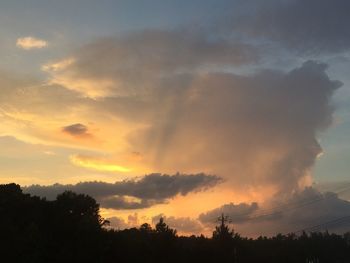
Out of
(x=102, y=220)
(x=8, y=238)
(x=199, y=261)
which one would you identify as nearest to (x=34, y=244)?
(x=8, y=238)

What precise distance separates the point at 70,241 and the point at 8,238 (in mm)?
11327

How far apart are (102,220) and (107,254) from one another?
20.4m

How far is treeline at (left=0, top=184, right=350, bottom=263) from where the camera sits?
3233 inches

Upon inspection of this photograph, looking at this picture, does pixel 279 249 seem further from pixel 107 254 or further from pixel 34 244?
pixel 34 244

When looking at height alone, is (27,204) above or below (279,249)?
above

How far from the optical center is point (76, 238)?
3536 inches

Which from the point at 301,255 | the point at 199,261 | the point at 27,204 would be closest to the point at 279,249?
the point at 301,255

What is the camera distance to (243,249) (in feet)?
417

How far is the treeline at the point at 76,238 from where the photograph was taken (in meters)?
82.1

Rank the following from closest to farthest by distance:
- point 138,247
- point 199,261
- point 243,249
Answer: point 138,247
point 199,261
point 243,249

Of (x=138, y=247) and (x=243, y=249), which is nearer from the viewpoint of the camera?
(x=138, y=247)

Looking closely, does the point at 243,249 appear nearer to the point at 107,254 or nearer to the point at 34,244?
the point at 107,254

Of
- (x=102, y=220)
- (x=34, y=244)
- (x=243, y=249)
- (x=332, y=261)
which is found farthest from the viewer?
(x=332, y=261)

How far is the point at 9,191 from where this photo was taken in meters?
99.4
